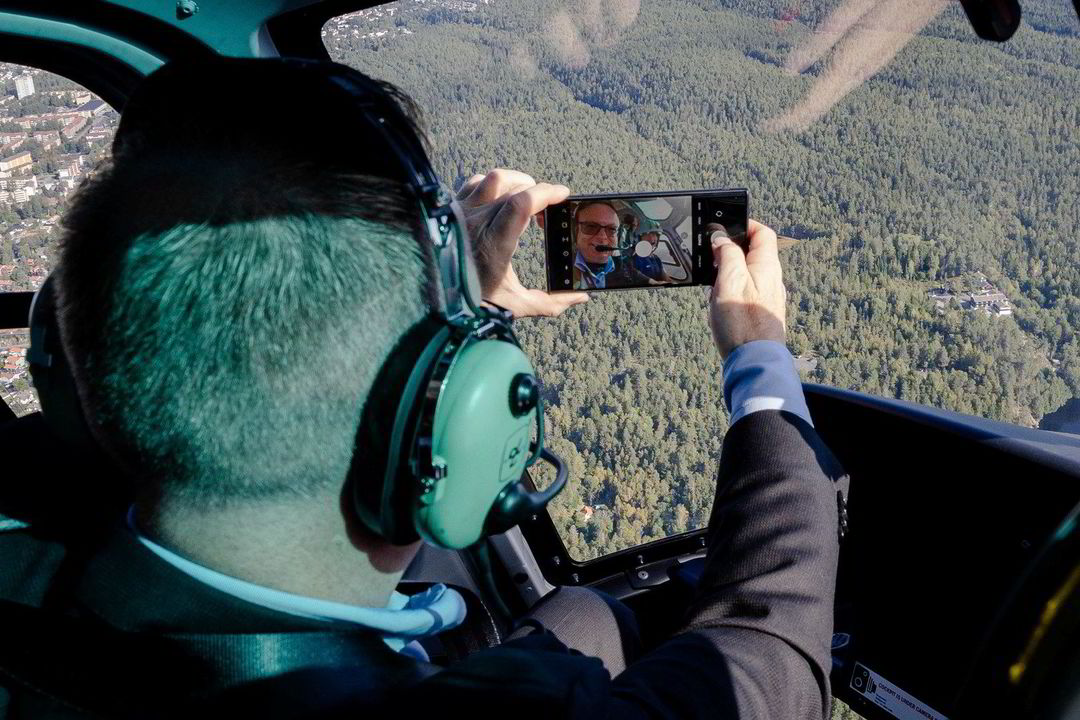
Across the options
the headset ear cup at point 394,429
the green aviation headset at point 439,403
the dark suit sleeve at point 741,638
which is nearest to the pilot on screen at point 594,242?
the dark suit sleeve at point 741,638

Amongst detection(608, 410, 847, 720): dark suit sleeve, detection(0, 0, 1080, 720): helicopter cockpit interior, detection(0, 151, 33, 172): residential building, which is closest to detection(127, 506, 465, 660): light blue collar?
detection(608, 410, 847, 720): dark suit sleeve

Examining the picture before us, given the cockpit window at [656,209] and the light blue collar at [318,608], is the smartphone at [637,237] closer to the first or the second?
the cockpit window at [656,209]

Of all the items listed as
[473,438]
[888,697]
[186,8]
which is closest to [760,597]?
[473,438]

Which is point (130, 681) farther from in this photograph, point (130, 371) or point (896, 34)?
point (896, 34)

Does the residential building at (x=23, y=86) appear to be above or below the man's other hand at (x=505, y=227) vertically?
above

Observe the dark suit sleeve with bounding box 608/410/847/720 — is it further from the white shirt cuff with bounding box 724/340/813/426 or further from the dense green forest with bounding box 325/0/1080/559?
the dense green forest with bounding box 325/0/1080/559
